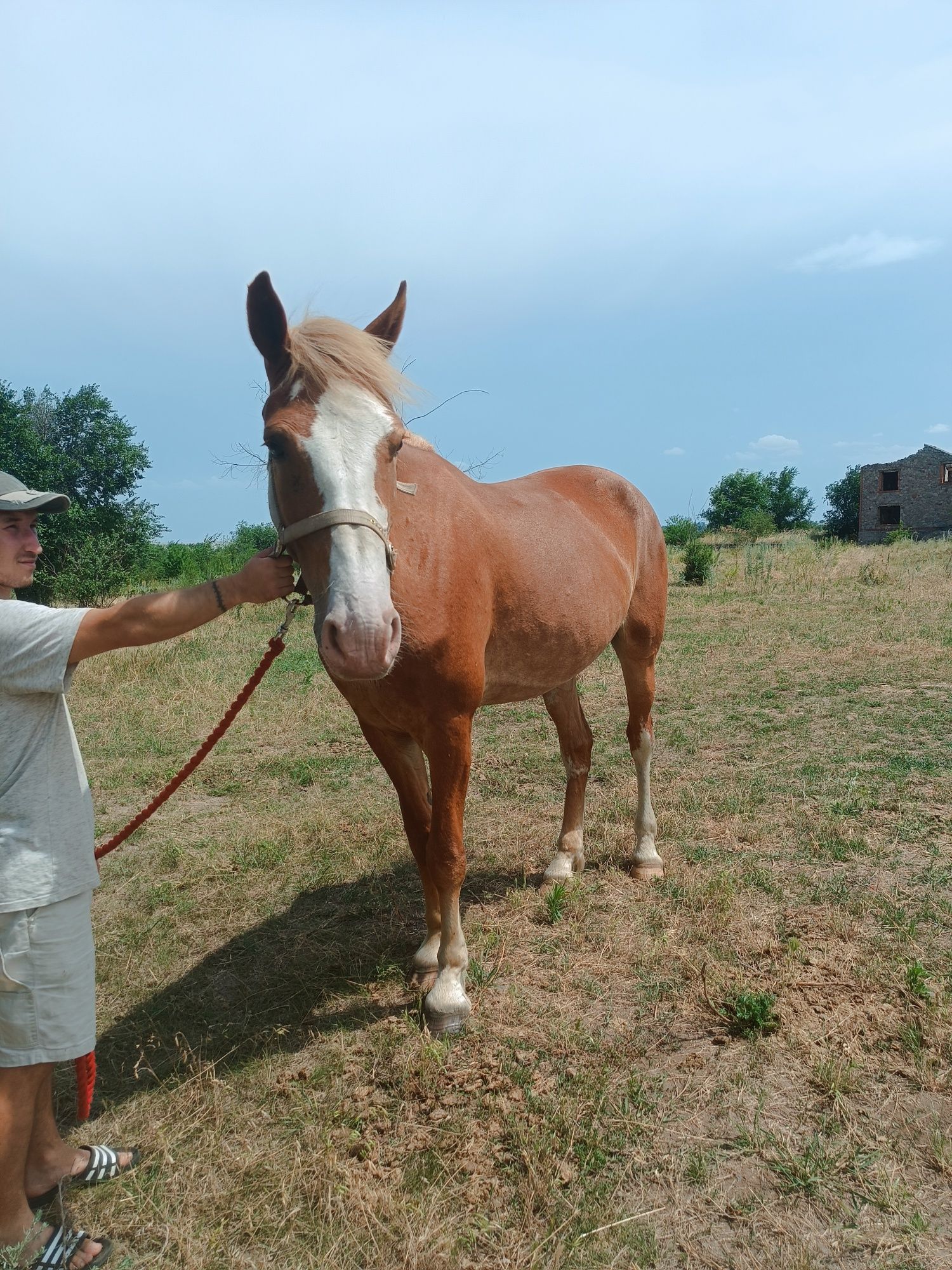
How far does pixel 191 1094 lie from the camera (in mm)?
2465

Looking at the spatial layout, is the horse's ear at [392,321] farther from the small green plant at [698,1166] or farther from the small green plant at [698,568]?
the small green plant at [698,568]

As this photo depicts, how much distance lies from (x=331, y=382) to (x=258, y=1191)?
2.32 meters

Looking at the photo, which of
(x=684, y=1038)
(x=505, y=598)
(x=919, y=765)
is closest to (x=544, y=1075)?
(x=684, y=1038)

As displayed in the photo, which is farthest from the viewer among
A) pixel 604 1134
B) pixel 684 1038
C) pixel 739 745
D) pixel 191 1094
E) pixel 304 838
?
pixel 739 745

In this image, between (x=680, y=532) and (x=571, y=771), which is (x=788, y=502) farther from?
(x=571, y=771)

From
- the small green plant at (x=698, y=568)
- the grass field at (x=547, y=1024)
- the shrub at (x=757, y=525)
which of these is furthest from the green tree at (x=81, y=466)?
the shrub at (x=757, y=525)

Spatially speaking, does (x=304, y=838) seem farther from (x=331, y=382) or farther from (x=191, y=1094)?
(x=331, y=382)

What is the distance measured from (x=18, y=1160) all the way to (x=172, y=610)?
142 centimetres

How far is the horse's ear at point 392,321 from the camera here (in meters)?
2.74

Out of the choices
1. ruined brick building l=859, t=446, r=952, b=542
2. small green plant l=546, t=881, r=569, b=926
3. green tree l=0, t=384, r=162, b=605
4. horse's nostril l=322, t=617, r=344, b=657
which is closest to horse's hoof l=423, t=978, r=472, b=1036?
small green plant l=546, t=881, r=569, b=926

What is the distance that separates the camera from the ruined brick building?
120 ft

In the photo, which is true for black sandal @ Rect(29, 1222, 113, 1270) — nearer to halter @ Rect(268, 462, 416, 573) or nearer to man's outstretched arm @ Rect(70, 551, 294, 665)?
man's outstretched arm @ Rect(70, 551, 294, 665)

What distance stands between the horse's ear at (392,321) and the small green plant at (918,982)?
2.99 m

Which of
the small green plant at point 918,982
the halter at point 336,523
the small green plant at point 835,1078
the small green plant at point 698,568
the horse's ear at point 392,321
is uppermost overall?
the horse's ear at point 392,321
